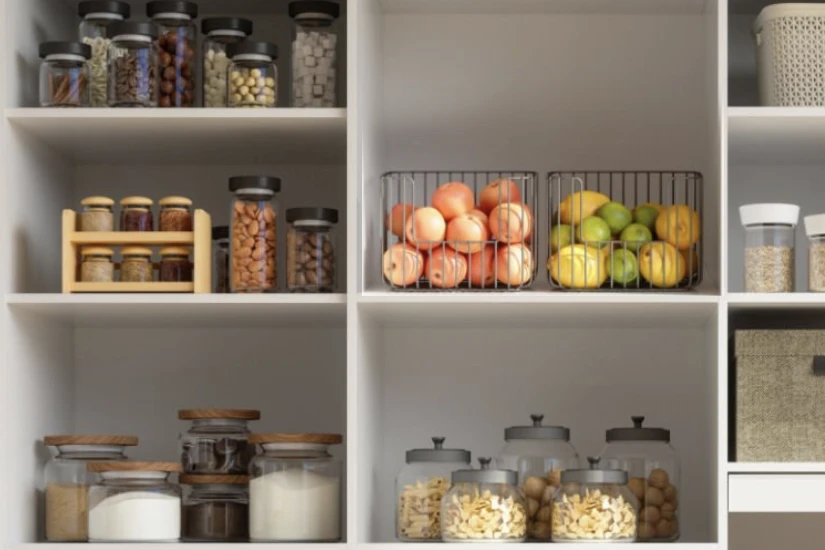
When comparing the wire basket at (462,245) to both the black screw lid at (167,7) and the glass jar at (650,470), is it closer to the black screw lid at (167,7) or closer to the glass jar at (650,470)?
the glass jar at (650,470)

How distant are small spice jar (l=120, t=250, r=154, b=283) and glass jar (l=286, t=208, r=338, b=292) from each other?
24 cm

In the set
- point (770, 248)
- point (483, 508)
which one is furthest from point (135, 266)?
point (770, 248)

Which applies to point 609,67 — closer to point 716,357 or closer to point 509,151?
point 509,151

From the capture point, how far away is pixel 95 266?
7.88 feet

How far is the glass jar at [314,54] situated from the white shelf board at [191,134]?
0.22 feet

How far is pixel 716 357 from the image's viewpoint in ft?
7.61

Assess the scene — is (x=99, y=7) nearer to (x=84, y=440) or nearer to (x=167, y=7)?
(x=167, y=7)

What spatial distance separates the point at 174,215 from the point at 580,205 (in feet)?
2.30

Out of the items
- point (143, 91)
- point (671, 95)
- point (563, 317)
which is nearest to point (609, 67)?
point (671, 95)

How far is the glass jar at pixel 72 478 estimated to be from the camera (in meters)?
2.41

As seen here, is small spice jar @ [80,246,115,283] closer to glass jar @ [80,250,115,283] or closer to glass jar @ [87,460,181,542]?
glass jar @ [80,250,115,283]

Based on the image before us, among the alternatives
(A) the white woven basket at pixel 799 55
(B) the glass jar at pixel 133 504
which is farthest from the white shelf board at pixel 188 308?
(A) the white woven basket at pixel 799 55

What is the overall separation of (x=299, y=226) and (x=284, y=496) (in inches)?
18.0

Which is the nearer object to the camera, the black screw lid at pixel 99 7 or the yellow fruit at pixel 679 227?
the yellow fruit at pixel 679 227
